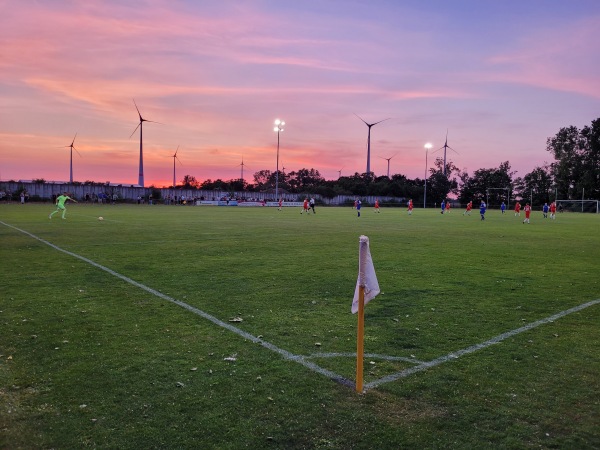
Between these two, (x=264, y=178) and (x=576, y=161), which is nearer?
(x=576, y=161)

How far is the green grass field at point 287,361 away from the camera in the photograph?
388 cm

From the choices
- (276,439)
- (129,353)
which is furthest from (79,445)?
(129,353)

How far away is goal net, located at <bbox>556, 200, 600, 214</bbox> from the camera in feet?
287

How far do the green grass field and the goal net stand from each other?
299 ft

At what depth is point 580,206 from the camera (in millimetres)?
→ 91000

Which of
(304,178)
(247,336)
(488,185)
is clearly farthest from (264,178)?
(247,336)

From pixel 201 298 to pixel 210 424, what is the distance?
4712 millimetres

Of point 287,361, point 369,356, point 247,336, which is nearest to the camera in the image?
point 287,361

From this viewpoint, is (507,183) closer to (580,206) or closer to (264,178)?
(580,206)

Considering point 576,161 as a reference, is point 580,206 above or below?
below

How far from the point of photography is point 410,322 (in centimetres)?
712

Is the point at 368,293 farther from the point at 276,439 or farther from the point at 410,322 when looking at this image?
the point at 410,322

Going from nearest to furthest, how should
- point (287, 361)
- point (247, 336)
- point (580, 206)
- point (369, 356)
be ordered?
1. point (287, 361)
2. point (369, 356)
3. point (247, 336)
4. point (580, 206)

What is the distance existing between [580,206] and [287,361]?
103 metres
